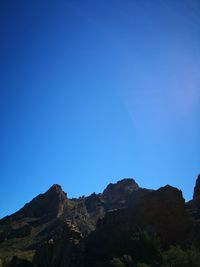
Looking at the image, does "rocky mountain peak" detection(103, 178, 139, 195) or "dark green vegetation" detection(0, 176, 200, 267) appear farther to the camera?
"rocky mountain peak" detection(103, 178, 139, 195)

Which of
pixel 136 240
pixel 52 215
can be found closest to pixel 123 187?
pixel 52 215

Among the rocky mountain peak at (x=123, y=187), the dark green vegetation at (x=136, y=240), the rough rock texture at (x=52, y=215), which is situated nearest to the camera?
the dark green vegetation at (x=136, y=240)

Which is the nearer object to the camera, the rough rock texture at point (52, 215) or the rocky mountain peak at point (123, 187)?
the rough rock texture at point (52, 215)

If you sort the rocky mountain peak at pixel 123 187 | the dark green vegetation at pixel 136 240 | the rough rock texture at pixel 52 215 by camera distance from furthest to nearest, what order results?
the rocky mountain peak at pixel 123 187
the rough rock texture at pixel 52 215
the dark green vegetation at pixel 136 240

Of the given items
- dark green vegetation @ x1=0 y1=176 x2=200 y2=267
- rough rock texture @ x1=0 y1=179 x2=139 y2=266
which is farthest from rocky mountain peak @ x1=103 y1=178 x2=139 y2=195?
dark green vegetation @ x1=0 y1=176 x2=200 y2=267

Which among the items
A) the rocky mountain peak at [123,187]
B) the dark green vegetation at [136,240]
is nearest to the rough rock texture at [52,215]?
the rocky mountain peak at [123,187]

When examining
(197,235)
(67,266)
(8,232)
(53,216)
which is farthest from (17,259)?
(53,216)

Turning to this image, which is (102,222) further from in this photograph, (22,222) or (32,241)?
(22,222)

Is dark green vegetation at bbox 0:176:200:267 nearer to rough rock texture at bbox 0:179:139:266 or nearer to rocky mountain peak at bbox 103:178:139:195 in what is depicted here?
rough rock texture at bbox 0:179:139:266

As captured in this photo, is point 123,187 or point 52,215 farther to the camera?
point 123,187

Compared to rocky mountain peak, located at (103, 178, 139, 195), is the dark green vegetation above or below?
below

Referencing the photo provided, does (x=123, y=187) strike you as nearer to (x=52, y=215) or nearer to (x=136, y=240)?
(x=52, y=215)

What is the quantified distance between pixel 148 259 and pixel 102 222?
801 inches

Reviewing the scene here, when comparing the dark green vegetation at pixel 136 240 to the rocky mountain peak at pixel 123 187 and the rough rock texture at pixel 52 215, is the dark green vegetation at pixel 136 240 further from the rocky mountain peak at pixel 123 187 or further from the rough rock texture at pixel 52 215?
the rocky mountain peak at pixel 123 187
